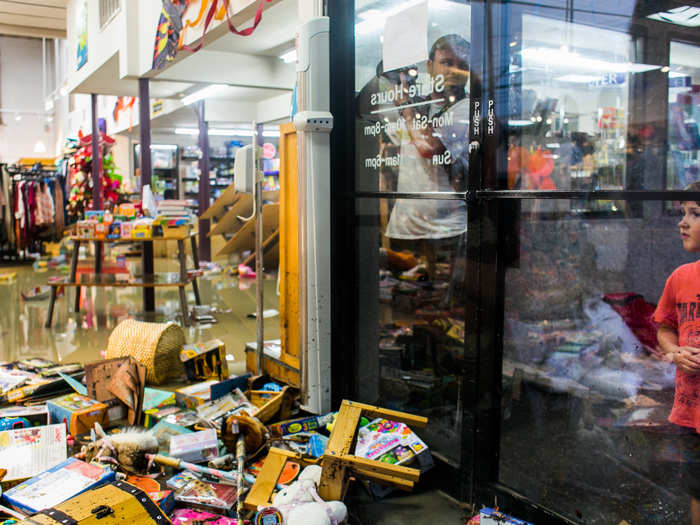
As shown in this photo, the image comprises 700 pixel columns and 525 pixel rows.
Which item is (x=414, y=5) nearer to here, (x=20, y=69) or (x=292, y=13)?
(x=292, y=13)

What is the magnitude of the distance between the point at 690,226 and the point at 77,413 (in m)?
2.99

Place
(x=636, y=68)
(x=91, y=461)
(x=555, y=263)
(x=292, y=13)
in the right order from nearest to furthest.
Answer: (x=636, y=68)
(x=555, y=263)
(x=91, y=461)
(x=292, y=13)

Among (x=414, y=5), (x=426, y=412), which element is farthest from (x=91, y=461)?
(x=414, y=5)

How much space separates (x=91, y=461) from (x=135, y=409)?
56 cm

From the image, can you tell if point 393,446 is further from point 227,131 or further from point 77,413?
point 227,131

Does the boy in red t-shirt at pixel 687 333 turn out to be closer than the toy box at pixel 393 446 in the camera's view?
Yes

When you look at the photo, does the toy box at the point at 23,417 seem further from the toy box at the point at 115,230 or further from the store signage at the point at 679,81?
the store signage at the point at 679,81

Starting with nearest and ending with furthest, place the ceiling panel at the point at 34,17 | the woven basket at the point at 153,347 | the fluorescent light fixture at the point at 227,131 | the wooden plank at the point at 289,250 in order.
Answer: the wooden plank at the point at 289,250, the woven basket at the point at 153,347, the ceiling panel at the point at 34,17, the fluorescent light fixture at the point at 227,131

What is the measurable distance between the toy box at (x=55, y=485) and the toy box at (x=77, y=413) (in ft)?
2.05

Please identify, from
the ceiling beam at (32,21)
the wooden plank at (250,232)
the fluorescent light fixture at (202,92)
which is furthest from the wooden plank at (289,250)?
the ceiling beam at (32,21)

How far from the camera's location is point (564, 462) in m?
2.48

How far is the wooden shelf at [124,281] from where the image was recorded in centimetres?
629

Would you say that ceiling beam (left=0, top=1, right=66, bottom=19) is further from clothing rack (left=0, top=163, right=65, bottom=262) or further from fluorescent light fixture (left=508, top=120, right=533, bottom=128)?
fluorescent light fixture (left=508, top=120, right=533, bottom=128)

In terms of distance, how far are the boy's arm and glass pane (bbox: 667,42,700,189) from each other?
46cm
